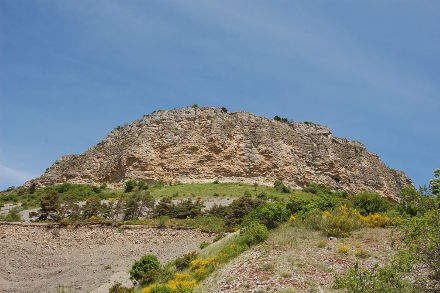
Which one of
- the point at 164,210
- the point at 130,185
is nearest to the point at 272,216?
the point at 164,210

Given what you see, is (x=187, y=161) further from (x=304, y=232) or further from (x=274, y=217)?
(x=304, y=232)

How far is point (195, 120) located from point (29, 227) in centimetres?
2965

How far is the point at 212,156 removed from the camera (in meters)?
57.7

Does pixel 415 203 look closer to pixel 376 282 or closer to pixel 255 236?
pixel 255 236

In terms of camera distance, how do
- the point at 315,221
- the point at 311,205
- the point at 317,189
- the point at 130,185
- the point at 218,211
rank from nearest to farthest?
the point at 315,221 → the point at 311,205 → the point at 218,211 → the point at 130,185 → the point at 317,189

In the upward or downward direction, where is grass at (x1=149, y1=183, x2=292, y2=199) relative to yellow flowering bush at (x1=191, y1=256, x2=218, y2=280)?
upward

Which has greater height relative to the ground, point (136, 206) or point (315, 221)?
point (136, 206)

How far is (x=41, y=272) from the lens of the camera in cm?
2816

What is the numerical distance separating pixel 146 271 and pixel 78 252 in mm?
10724

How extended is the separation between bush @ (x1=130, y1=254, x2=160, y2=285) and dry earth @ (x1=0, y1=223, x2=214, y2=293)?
1.60m

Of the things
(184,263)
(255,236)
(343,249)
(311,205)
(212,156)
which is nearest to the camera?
(343,249)

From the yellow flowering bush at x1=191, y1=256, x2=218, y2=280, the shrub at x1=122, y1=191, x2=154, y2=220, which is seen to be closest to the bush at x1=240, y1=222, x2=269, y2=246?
the yellow flowering bush at x1=191, y1=256, x2=218, y2=280

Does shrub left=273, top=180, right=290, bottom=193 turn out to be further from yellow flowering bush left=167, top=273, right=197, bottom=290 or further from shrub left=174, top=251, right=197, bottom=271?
yellow flowering bush left=167, top=273, right=197, bottom=290

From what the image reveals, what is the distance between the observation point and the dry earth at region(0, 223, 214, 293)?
2578cm
